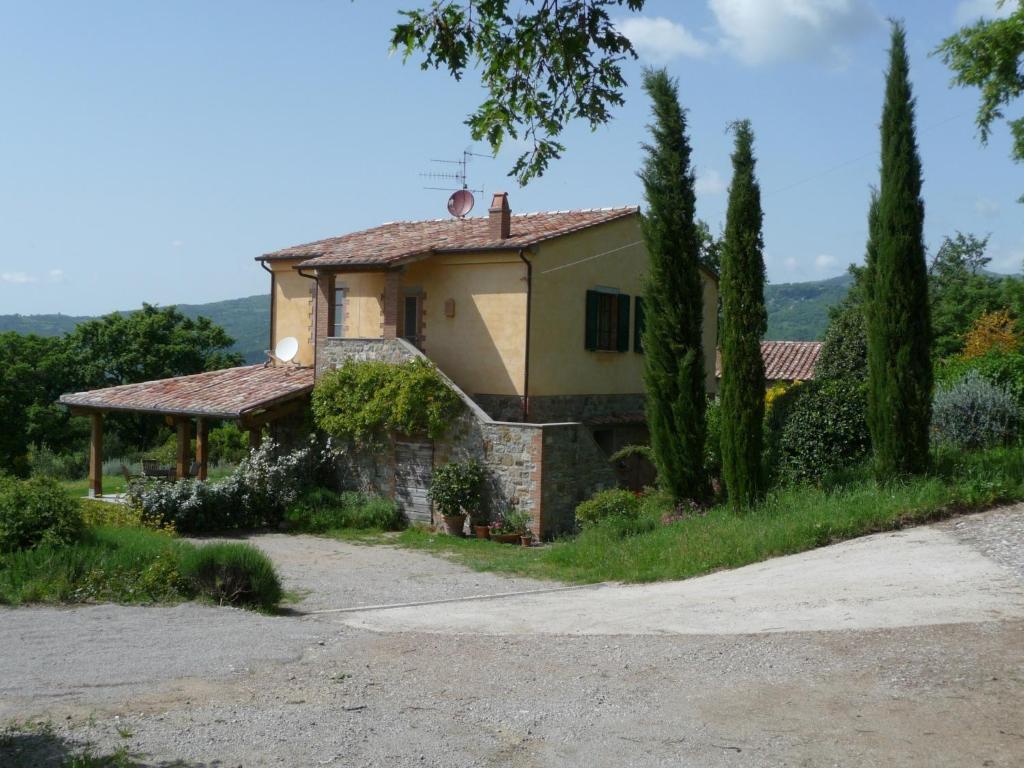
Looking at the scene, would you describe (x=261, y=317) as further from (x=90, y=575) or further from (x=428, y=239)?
(x=90, y=575)

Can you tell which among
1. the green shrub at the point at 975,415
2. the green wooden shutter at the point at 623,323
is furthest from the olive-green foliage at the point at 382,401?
the green shrub at the point at 975,415

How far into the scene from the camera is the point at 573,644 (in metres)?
9.15

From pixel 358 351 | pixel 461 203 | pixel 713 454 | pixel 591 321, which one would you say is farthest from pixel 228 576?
pixel 461 203

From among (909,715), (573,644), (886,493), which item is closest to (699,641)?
(573,644)

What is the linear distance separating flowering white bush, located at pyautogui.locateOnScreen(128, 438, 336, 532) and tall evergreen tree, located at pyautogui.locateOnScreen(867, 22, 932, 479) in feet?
37.6

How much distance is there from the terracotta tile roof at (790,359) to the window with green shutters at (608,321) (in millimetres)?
12130

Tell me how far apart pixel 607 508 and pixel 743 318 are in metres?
4.03

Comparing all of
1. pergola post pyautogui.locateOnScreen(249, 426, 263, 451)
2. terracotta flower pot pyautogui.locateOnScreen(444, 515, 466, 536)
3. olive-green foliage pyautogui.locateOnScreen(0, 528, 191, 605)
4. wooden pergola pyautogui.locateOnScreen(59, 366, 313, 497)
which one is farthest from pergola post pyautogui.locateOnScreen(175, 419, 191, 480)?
olive-green foliage pyautogui.locateOnScreen(0, 528, 191, 605)

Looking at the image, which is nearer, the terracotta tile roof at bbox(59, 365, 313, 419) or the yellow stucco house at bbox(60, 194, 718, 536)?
the yellow stucco house at bbox(60, 194, 718, 536)

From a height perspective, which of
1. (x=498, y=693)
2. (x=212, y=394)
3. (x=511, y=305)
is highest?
(x=511, y=305)

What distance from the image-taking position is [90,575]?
35.2 feet

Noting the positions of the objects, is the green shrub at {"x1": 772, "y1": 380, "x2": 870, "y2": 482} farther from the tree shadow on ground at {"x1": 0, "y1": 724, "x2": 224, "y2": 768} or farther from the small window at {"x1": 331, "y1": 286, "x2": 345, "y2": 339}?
the tree shadow on ground at {"x1": 0, "y1": 724, "x2": 224, "y2": 768}

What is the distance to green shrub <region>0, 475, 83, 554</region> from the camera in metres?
11.1

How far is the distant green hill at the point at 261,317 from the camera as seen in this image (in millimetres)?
119250
